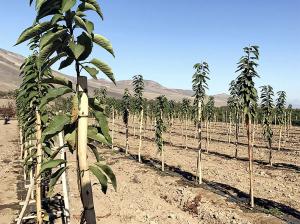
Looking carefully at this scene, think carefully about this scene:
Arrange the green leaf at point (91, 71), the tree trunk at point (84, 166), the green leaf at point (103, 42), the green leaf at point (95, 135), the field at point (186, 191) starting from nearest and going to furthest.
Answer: the tree trunk at point (84, 166) → the green leaf at point (91, 71) → the green leaf at point (103, 42) → the green leaf at point (95, 135) → the field at point (186, 191)

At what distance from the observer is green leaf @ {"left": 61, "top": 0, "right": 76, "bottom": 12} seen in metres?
5.49

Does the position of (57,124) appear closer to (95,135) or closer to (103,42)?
(95,135)

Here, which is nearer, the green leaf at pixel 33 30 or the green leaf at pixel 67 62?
the green leaf at pixel 33 30

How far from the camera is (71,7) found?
18.3ft

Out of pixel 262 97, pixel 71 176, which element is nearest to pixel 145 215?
pixel 71 176

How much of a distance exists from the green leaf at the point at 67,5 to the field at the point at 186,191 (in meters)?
18.4

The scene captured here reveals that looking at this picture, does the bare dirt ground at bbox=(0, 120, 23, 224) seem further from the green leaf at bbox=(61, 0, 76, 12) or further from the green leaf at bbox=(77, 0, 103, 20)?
the green leaf at bbox=(61, 0, 76, 12)

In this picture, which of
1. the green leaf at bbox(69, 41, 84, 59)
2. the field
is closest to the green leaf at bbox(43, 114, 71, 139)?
the green leaf at bbox(69, 41, 84, 59)

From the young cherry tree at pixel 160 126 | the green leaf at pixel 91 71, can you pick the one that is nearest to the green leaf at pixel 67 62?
the green leaf at pixel 91 71

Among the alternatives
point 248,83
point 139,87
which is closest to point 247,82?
point 248,83

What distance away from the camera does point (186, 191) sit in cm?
3709

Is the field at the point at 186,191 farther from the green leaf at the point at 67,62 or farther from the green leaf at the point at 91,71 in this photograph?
the green leaf at the point at 91,71

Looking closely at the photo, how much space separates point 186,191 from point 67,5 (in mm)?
33397

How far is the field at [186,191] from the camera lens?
3050cm
